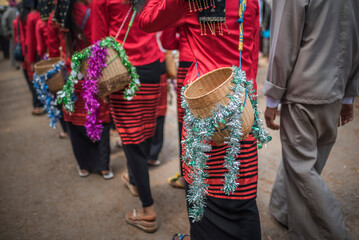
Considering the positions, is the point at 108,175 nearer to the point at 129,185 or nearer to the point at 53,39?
the point at 129,185

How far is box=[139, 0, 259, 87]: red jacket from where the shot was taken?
5.37ft

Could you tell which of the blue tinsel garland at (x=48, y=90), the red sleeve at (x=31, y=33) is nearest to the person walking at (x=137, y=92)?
the blue tinsel garland at (x=48, y=90)

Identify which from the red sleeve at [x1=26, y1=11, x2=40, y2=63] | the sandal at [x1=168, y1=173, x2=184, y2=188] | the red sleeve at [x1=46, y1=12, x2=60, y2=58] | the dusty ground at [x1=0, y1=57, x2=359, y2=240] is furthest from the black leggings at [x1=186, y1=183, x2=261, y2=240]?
the red sleeve at [x1=26, y1=11, x2=40, y2=63]

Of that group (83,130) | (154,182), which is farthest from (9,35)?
(154,182)

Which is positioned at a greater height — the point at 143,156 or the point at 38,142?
the point at 143,156

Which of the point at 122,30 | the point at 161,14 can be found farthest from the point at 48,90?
the point at 161,14

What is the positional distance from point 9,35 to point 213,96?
10672 mm

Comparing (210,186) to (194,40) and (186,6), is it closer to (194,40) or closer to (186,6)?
(194,40)

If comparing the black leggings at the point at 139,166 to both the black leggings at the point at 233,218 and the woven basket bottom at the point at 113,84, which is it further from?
the black leggings at the point at 233,218

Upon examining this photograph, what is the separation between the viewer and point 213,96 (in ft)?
4.65

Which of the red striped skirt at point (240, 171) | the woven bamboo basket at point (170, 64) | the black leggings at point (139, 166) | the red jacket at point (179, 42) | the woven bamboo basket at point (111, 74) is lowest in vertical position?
the black leggings at point (139, 166)

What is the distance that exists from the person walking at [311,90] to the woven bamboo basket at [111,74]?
113 centimetres

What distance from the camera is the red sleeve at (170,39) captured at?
9.30 ft

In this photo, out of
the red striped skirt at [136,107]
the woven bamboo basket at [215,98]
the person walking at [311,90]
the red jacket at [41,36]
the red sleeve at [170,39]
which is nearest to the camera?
the woven bamboo basket at [215,98]
